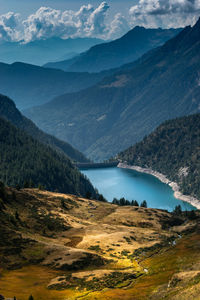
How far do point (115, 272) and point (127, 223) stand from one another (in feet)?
325

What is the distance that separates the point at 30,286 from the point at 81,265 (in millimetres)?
21086

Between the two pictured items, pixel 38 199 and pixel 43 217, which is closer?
pixel 43 217

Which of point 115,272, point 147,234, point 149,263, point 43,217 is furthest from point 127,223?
point 115,272

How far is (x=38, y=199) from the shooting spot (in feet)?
623

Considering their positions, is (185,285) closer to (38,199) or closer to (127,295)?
(127,295)

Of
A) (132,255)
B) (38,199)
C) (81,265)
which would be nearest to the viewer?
(81,265)

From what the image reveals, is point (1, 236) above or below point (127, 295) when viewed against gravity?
above

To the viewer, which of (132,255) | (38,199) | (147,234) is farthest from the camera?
(38,199)

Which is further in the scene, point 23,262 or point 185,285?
point 23,262

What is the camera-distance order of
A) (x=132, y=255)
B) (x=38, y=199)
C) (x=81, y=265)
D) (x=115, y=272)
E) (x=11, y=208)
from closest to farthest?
(x=115, y=272)
(x=81, y=265)
(x=132, y=255)
(x=11, y=208)
(x=38, y=199)

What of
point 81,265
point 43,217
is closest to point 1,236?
point 81,265

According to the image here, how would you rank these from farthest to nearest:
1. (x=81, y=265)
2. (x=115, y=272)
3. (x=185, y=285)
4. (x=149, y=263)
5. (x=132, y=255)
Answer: (x=132, y=255)
(x=149, y=263)
(x=81, y=265)
(x=115, y=272)
(x=185, y=285)

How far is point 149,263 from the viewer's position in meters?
115

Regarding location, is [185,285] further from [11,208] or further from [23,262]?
[11,208]
